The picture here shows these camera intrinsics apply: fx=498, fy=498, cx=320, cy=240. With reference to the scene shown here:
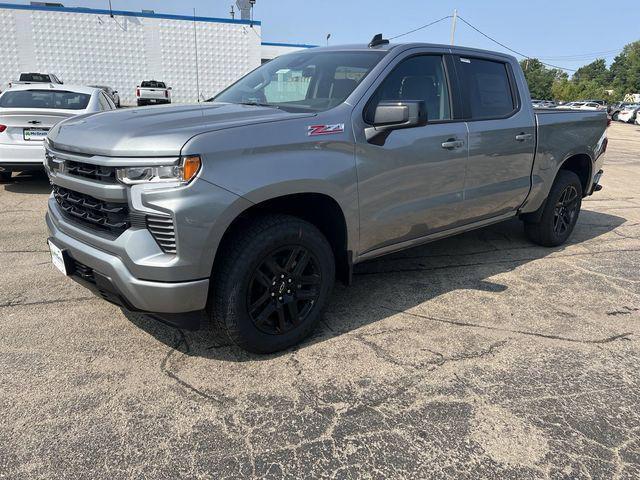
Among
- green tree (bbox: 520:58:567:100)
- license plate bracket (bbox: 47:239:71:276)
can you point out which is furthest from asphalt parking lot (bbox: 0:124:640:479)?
green tree (bbox: 520:58:567:100)

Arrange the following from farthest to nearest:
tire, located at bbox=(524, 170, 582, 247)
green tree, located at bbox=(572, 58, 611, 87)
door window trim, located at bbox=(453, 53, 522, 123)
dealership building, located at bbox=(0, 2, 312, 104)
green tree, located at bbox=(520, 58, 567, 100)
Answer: green tree, located at bbox=(572, 58, 611, 87) → green tree, located at bbox=(520, 58, 567, 100) → dealership building, located at bbox=(0, 2, 312, 104) → tire, located at bbox=(524, 170, 582, 247) → door window trim, located at bbox=(453, 53, 522, 123)

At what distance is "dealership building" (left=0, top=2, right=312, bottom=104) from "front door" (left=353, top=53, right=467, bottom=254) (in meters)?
35.5

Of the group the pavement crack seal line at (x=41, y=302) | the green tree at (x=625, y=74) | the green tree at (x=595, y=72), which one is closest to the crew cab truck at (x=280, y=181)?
the pavement crack seal line at (x=41, y=302)

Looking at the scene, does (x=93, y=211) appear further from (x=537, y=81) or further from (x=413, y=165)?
(x=537, y=81)

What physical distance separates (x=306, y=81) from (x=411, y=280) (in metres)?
1.95

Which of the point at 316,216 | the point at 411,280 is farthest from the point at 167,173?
the point at 411,280

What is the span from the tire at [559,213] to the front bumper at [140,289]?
160 inches

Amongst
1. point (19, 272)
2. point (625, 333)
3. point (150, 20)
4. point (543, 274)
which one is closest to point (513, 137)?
point (543, 274)

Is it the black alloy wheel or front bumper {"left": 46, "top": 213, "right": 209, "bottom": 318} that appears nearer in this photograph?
front bumper {"left": 46, "top": 213, "right": 209, "bottom": 318}

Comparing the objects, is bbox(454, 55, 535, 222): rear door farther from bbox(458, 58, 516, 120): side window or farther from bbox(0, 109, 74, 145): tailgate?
bbox(0, 109, 74, 145): tailgate

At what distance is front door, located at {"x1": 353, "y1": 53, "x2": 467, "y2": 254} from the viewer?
334cm

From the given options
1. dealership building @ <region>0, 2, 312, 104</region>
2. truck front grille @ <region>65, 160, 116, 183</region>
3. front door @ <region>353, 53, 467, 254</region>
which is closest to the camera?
truck front grille @ <region>65, 160, 116, 183</region>

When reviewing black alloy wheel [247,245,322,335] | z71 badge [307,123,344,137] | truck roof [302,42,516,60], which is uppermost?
truck roof [302,42,516,60]

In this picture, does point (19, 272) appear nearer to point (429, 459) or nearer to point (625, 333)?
point (429, 459)
